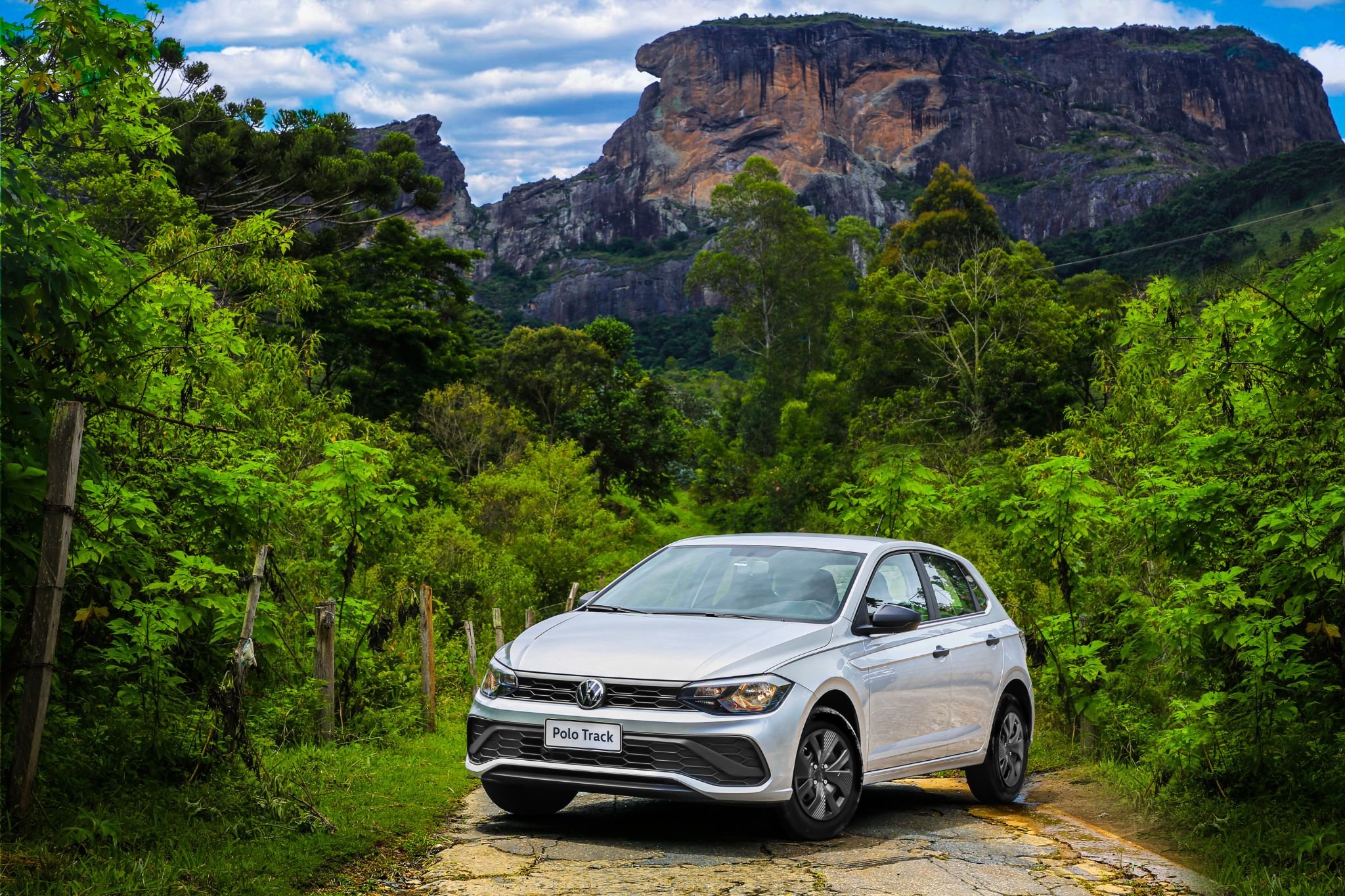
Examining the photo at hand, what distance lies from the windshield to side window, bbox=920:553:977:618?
98 centimetres

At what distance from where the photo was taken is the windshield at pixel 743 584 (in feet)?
25.2

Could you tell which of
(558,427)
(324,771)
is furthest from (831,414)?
(324,771)

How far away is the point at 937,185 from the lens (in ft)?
230

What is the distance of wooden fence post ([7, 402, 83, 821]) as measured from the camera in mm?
5211

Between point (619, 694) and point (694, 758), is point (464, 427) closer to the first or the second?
point (619, 694)

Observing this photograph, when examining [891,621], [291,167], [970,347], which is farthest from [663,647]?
[970,347]

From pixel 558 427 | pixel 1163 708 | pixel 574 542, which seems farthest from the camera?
pixel 558 427

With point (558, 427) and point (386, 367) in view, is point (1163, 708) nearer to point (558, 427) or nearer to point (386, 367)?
point (386, 367)

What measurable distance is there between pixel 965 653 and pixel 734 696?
263 cm

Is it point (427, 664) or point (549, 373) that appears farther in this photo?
point (549, 373)

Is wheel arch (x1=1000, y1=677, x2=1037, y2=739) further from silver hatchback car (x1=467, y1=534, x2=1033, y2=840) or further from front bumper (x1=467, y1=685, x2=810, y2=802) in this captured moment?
front bumper (x1=467, y1=685, x2=810, y2=802)

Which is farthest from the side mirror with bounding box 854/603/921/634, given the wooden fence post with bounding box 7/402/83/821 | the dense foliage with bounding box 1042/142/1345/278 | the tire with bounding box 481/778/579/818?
the dense foliage with bounding box 1042/142/1345/278

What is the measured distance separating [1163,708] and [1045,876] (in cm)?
546

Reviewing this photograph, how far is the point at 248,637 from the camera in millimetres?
7254
